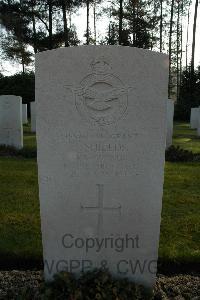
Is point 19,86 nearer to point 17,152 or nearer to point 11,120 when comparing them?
point 11,120

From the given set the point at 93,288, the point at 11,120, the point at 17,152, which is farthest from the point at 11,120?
the point at 93,288

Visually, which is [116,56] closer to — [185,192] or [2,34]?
[185,192]

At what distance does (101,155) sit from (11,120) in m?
8.21

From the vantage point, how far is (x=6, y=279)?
3.64 m

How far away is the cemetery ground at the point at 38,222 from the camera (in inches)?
162

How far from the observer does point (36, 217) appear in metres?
5.26

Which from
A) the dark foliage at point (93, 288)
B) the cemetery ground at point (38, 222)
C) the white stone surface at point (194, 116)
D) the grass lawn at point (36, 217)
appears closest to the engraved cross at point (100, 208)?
the dark foliage at point (93, 288)

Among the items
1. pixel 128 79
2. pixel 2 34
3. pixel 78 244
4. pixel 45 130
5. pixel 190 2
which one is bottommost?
pixel 78 244

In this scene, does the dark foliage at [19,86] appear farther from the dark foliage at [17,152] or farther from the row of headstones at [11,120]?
the dark foliage at [17,152]

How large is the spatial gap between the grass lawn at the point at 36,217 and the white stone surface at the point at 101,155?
742 mm

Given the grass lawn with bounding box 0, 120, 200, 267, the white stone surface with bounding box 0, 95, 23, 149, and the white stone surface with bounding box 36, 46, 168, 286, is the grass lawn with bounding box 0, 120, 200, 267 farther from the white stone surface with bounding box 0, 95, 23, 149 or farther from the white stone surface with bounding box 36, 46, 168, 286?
the white stone surface with bounding box 0, 95, 23, 149

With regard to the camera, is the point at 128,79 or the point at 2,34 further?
the point at 2,34

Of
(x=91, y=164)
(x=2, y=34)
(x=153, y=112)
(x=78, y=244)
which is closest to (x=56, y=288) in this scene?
(x=78, y=244)

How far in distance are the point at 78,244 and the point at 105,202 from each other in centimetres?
45
